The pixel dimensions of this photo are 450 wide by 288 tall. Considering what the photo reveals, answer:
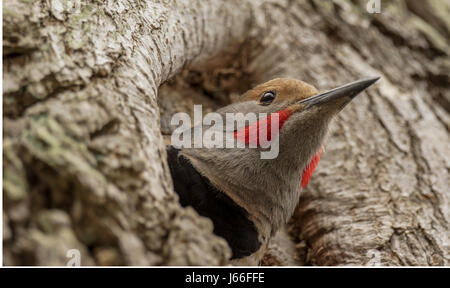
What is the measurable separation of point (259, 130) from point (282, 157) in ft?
0.61

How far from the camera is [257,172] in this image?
2.54 metres

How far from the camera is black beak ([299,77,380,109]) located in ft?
8.18

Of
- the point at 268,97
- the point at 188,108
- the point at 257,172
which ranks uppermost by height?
the point at 188,108

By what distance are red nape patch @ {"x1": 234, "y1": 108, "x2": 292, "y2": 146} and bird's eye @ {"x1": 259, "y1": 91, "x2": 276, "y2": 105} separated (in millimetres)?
204

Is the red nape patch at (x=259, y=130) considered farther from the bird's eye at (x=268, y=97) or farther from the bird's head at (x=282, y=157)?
the bird's eye at (x=268, y=97)

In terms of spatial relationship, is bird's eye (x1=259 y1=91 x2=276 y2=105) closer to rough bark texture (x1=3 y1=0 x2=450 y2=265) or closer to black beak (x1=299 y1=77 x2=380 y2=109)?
black beak (x1=299 y1=77 x2=380 y2=109)

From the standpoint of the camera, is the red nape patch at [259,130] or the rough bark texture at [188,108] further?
the red nape patch at [259,130]

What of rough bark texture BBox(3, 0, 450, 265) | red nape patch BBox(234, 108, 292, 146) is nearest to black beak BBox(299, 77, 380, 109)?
red nape patch BBox(234, 108, 292, 146)

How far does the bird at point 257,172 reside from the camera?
237 cm

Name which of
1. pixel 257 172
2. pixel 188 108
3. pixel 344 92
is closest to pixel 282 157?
pixel 257 172

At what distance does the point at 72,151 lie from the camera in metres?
1.54

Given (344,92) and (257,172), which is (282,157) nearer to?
(257,172)

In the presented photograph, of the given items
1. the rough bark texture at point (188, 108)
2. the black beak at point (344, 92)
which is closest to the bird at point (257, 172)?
the black beak at point (344, 92)
